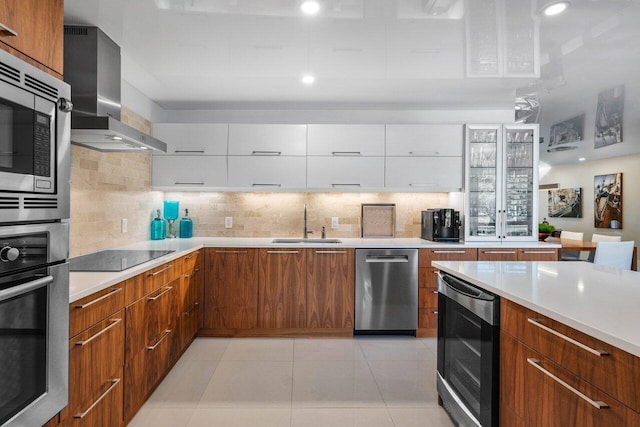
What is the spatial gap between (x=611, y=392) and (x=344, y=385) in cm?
181

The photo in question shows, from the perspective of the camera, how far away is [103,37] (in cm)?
243

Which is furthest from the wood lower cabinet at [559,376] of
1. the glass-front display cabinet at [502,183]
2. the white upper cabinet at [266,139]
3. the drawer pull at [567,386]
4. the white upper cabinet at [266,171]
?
the white upper cabinet at [266,139]

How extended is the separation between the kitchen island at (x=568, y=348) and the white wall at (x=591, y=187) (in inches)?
228

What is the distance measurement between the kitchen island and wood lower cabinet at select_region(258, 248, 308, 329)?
189 centimetres

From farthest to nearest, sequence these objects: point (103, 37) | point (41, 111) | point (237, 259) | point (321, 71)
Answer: point (237, 259)
point (321, 71)
point (103, 37)
point (41, 111)

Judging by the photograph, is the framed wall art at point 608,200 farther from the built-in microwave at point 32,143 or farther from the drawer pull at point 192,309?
the built-in microwave at point 32,143

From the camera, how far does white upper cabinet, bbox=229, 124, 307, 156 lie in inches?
153

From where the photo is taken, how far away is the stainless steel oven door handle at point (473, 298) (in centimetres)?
171

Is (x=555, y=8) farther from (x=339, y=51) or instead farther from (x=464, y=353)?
(x=464, y=353)

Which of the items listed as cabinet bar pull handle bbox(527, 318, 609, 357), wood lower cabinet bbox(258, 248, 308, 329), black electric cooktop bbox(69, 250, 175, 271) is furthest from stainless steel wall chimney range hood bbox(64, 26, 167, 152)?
cabinet bar pull handle bbox(527, 318, 609, 357)

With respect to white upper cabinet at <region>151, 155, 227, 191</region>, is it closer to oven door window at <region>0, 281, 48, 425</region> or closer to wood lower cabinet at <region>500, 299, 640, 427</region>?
oven door window at <region>0, 281, 48, 425</region>

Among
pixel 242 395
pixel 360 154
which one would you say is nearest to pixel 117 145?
pixel 242 395

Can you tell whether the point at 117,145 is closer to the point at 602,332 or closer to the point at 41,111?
the point at 41,111

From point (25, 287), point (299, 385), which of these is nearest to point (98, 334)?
point (25, 287)
